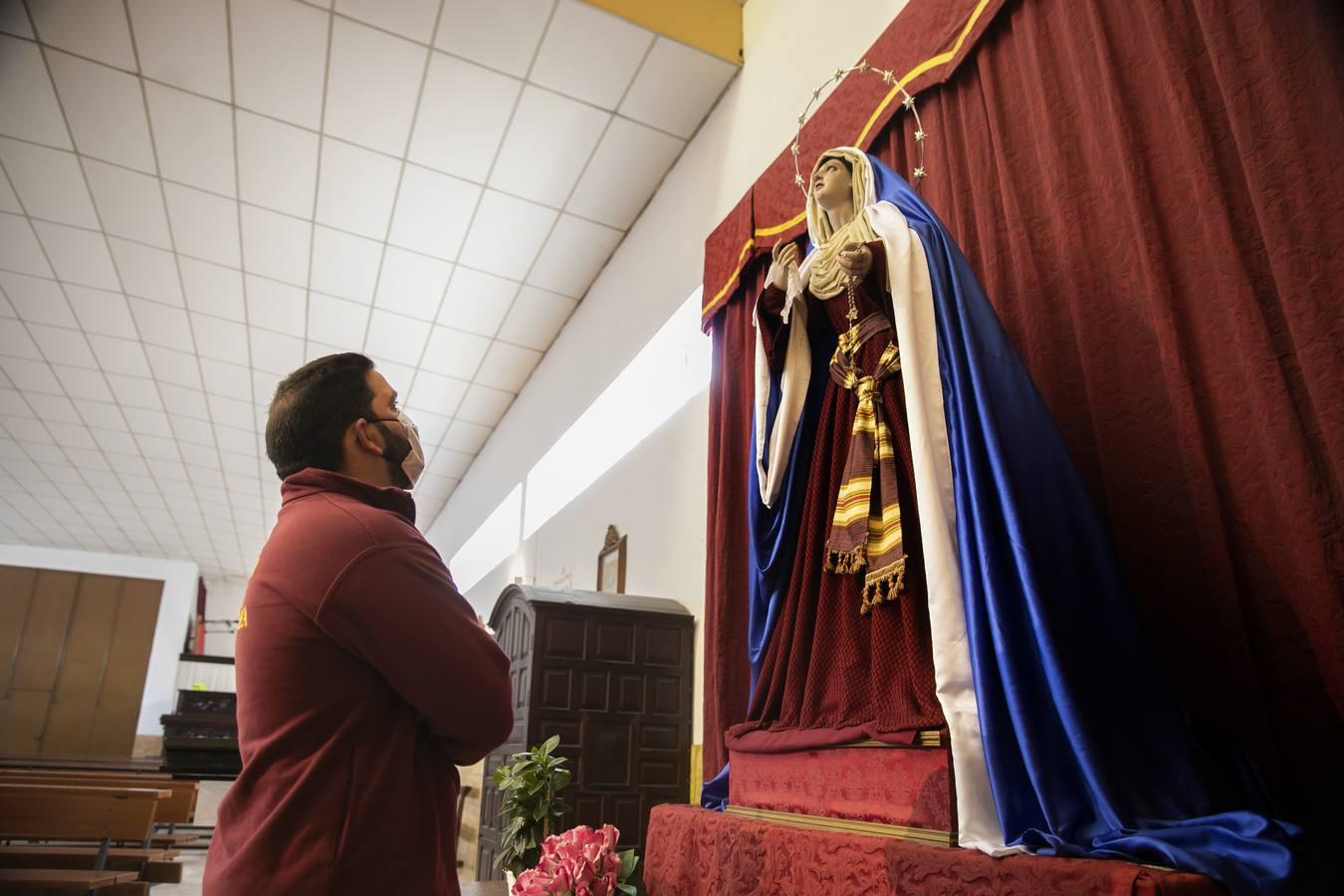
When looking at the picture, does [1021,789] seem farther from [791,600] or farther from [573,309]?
[573,309]

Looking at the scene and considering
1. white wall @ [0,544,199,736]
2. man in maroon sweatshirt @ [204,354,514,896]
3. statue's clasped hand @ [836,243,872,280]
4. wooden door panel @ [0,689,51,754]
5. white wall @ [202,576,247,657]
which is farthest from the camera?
white wall @ [202,576,247,657]

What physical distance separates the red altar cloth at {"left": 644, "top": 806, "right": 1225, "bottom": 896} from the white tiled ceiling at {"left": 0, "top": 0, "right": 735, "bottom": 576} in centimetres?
376

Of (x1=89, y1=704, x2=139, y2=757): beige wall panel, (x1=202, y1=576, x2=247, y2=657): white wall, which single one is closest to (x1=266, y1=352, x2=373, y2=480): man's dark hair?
(x1=89, y1=704, x2=139, y2=757): beige wall panel

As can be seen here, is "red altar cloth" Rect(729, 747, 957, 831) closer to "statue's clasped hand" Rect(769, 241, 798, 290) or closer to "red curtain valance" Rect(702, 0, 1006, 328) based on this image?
"statue's clasped hand" Rect(769, 241, 798, 290)

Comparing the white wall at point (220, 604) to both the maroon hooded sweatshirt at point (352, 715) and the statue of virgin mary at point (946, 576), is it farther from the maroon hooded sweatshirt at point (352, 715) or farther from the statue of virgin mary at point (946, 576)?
the maroon hooded sweatshirt at point (352, 715)

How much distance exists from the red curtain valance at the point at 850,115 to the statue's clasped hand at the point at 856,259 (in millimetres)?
886

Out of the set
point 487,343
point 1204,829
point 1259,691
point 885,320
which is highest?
point 487,343

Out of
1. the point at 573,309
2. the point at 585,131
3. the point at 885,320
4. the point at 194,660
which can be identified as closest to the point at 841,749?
the point at 885,320

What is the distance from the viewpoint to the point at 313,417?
57.7 inches

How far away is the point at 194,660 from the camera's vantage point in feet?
49.3

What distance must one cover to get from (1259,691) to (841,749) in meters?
0.73

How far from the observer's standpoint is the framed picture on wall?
476 centimetres

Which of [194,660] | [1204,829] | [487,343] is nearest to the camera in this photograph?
[1204,829]

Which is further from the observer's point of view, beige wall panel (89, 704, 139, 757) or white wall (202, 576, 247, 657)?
white wall (202, 576, 247, 657)
